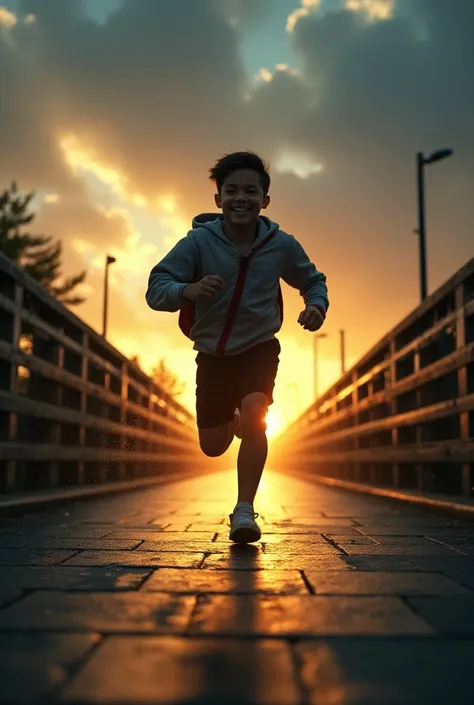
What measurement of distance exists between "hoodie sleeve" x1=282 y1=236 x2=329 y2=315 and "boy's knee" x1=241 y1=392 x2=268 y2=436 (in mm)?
589

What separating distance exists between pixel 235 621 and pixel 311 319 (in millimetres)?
2123

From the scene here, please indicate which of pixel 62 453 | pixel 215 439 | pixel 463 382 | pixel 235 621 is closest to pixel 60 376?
pixel 62 453

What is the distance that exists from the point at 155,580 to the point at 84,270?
3903cm

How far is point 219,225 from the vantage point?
3.94 m

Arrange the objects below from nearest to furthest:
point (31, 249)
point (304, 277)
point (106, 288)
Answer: point (304, 277) < point (106, 288) < point (31, 249)

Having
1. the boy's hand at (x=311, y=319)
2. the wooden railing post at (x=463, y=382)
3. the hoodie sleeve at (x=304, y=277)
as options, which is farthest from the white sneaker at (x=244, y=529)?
the wooden railing post at (x=463, y=382)

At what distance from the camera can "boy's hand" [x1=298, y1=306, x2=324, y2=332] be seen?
3.73 metres

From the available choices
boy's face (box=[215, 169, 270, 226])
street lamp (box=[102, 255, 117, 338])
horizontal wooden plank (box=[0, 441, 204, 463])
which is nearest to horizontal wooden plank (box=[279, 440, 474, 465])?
boy's face (box=[215, 169, 270, 226])

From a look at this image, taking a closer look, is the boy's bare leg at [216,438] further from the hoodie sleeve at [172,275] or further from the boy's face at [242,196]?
the boy's face at [242,196]

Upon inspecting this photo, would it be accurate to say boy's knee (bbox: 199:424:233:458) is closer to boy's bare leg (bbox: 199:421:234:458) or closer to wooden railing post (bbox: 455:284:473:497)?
boy's bare leg (bbox: 199:421:234:458)

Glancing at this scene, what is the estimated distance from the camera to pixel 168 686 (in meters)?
1.31

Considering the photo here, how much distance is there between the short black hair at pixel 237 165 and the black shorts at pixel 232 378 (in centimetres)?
86

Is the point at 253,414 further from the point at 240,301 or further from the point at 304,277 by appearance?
the point at 304,277

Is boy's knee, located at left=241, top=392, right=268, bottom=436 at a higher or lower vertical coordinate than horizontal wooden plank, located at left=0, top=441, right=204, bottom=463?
higher
